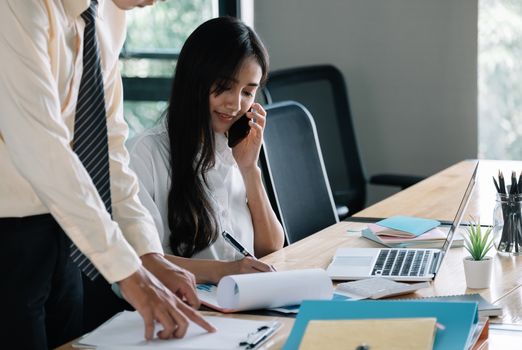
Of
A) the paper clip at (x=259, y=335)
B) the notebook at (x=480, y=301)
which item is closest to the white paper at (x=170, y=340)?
the paper clip at (x=259, y=335)

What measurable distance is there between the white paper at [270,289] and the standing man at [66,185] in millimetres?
178

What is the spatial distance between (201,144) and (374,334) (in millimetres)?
997

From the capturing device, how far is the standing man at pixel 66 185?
149 cm

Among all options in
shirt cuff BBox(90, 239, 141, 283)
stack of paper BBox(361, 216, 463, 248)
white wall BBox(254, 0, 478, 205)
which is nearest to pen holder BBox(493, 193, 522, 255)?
stack of paper BBox(361, 216, 463, 248)

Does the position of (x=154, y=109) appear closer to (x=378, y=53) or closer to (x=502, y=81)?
(x=378, y=53)

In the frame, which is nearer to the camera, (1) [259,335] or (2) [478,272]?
(1) [259,335]

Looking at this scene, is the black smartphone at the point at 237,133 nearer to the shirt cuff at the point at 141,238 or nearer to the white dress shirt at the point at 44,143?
the shirt cuff at the point at 141,238

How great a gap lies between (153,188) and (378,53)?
7.89 feet

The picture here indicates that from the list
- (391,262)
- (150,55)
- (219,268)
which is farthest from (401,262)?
(150,55)

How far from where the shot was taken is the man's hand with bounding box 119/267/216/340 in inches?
59.7

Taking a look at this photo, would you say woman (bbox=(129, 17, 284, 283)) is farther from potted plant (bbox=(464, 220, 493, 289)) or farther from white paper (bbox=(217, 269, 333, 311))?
potted plant (bbox=(464, 220, 493, 289))

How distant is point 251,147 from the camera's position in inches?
105

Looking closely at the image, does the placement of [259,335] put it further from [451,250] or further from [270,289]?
[451,250]

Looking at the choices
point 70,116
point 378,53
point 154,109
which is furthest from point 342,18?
point 70,116
